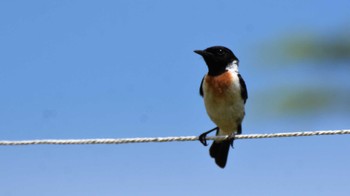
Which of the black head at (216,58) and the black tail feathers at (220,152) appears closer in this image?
the black head at (216,58)

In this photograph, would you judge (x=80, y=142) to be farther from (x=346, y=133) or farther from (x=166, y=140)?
(x=346, y=133)

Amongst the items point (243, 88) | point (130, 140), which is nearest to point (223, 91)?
point (243, 88)

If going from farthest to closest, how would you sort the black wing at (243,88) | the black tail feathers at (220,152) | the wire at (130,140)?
the black tail feathers at (220,152), the black wing at (243,88), the wire at (130,140)

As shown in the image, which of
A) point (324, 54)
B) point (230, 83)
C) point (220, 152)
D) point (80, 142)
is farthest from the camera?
point (324, 54)

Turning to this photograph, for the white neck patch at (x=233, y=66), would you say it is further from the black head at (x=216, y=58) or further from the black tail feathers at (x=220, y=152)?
the black tail feathers at (x=220, y=152)

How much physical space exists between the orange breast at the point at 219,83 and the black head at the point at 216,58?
9 cm

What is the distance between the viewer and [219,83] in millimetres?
6574

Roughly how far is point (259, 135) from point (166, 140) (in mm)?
630

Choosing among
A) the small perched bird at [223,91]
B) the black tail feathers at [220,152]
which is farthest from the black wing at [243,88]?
the black tail feathers at [220,152]

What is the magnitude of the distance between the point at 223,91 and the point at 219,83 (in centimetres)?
8

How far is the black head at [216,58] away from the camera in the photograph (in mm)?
6766

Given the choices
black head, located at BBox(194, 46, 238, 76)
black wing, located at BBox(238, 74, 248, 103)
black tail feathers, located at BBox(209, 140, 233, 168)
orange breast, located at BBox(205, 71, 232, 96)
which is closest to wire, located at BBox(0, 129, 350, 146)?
orange breast, located at BBox(205, 71, 232, 96)

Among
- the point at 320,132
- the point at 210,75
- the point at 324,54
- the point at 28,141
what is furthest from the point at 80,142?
the point at 324,54

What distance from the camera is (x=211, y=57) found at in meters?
6.79
